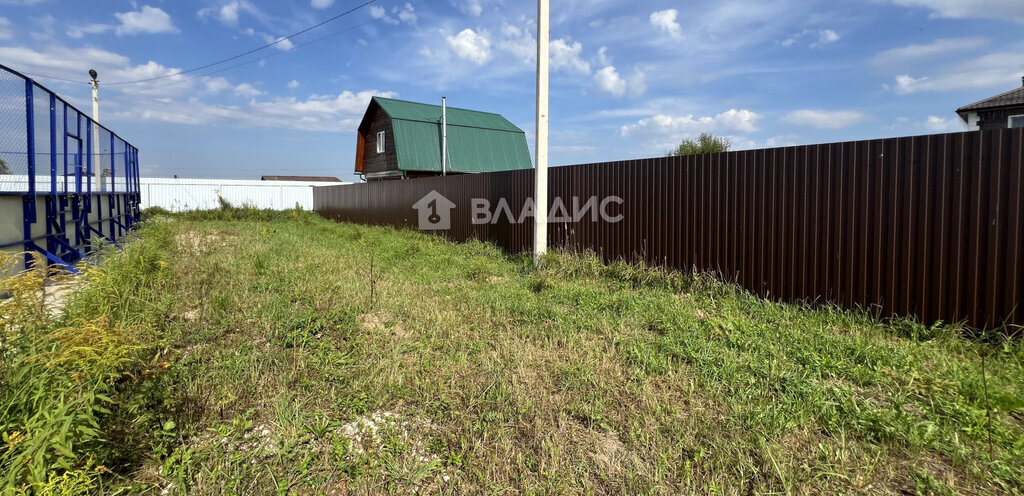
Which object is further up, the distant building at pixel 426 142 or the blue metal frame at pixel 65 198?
the distant building at pixel 426 142

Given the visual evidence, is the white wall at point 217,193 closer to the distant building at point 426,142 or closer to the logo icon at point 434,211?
the distant building at point 426,142

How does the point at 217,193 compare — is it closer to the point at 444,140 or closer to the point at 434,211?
the point at 444,140

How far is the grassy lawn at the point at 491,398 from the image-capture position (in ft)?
6.00

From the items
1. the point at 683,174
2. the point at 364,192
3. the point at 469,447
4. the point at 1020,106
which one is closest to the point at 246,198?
the point at 364,192

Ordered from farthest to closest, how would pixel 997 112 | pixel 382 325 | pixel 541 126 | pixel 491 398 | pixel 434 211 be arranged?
pixel 997 112 → pixel 434 211 → pixel 541 126 → pixel 382 325 → pixel 491 398

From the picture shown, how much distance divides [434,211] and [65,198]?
6431mm

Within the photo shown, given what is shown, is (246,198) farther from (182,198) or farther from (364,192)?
(364,192)

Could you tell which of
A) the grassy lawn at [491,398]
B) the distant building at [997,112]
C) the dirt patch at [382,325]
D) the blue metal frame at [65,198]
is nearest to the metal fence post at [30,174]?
the blue metal frame at [65,198]

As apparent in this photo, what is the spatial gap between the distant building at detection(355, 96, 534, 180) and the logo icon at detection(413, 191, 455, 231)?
7.51 m

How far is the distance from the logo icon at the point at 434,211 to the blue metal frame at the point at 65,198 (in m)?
5.83

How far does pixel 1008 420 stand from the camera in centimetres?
227

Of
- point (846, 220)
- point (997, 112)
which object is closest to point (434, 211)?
point (846, 220)

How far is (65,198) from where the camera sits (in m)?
6.61

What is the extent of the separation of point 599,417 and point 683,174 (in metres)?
3.79
